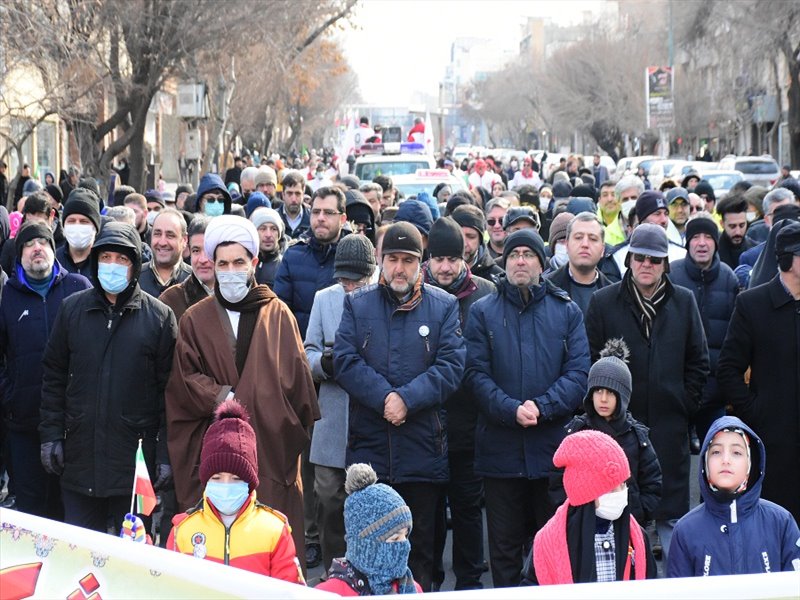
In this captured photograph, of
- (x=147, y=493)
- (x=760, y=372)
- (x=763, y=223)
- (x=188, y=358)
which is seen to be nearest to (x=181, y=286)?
(x=188, y=358)

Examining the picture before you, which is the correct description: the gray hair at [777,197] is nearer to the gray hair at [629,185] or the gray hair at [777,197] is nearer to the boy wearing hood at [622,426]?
the gray hair at [629,185]

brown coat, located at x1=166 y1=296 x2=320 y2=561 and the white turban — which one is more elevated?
the white turban

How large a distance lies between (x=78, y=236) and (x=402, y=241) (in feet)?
8.78

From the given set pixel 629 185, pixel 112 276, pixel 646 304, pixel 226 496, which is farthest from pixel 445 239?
pixel 629 185

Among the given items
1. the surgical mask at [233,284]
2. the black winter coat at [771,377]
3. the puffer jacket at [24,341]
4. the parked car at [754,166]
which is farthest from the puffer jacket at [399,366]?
the parked car at [754,166]

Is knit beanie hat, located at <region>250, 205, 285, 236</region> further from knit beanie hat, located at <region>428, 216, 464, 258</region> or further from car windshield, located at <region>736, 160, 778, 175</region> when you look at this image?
car windshield, located at <region>736, 160, 778, 175</region>

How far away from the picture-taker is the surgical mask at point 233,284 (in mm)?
6602

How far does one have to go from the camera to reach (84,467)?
22.1 feet

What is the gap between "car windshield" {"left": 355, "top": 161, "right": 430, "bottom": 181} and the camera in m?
20.4

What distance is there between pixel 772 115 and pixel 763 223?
61759mm

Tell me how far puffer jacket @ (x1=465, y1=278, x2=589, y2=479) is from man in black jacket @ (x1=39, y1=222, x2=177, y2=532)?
169 centimetres

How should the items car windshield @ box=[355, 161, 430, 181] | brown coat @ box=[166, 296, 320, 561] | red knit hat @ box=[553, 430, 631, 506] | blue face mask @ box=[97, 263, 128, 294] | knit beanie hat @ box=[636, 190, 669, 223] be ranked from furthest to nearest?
car windshield @ box=[355, 161, 430, 181]
knit beanie hat @ box=[636, 190, 669, 223]
blue face mask @ box=[97, 263, 128, 294]
brown coat @ box=[166, 296, 320, 561]
red knit hat @ box=[553, 430, 631, 506]

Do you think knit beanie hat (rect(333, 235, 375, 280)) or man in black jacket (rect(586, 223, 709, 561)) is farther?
knit beanie hat (rect(333, 235, 375, 280))

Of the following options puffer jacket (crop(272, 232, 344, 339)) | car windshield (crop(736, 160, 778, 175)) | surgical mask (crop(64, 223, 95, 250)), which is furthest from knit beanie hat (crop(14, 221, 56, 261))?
car windshield (crop(736, 160, 778, 175))
